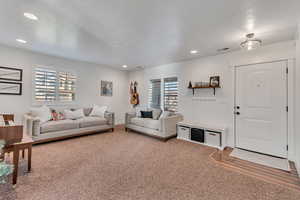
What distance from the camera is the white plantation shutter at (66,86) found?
4.56 meters

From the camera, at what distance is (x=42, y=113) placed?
381 centimetres

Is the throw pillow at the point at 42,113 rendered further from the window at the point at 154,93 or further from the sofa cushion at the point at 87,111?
the window at the point at 154,93

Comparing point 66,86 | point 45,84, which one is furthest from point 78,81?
point 45,84

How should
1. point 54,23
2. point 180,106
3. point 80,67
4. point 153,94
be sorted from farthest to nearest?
1. point 153,94
2. point 80,67
3. point 180,106
4. point 54,23

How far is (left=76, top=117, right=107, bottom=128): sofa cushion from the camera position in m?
4.23

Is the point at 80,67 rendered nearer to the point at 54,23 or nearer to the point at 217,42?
the point at 54,23

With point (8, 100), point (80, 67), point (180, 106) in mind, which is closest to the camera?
point (8, 100)

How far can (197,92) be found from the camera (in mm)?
4238

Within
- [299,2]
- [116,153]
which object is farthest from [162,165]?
[299,2]

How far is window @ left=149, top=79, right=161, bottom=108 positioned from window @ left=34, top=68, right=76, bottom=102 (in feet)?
9.25

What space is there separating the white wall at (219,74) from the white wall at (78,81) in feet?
7.81

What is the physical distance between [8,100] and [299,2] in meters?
5.97

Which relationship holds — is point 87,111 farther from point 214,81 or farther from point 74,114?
point 214,81

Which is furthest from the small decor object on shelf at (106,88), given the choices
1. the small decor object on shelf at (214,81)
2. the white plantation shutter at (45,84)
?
the small decor object on shelf at (214,81)
